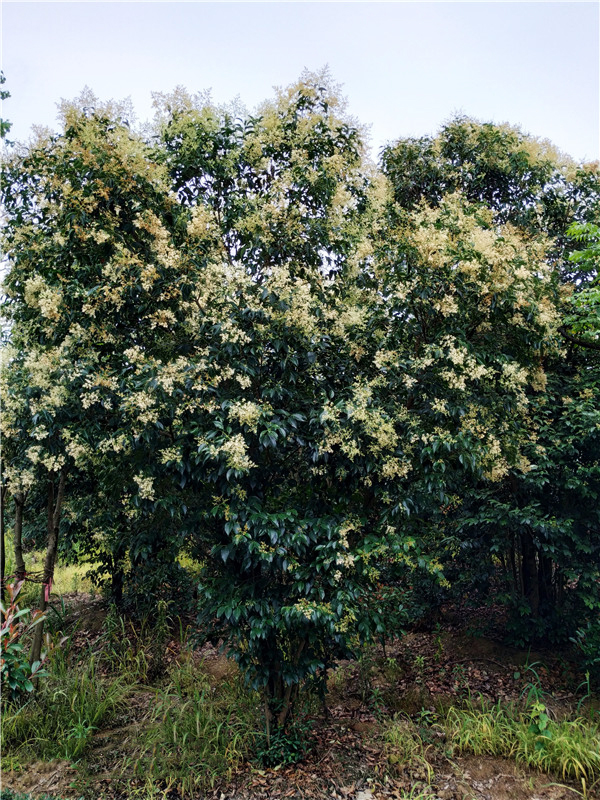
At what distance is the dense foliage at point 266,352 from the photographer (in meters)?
3.40

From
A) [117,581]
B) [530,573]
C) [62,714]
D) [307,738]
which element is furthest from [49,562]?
[530,573]

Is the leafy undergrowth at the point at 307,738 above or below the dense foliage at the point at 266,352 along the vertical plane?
below

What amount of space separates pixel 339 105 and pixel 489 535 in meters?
4.29

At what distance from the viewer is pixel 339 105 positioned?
13.5ft

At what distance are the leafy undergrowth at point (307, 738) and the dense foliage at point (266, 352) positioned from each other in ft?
1.59

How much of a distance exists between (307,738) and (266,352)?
9.52ft

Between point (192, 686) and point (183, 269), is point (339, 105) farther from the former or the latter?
point (192, 686)

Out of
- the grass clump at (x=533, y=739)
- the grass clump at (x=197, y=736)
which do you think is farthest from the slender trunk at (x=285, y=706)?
the grass clump at (x=533, y=739)

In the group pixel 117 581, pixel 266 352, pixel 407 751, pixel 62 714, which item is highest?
pixel 266 352

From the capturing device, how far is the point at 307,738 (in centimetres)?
395

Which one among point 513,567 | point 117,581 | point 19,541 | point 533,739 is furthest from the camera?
point 117,581

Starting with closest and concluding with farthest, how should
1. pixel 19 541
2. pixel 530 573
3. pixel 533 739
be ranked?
pixel 533 739 < pixel 19 541 < pixel 530 573

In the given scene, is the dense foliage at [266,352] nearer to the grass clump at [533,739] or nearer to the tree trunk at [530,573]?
the grass clump at [533,739]

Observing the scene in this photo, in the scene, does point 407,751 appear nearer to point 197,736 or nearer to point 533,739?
point 533,739
